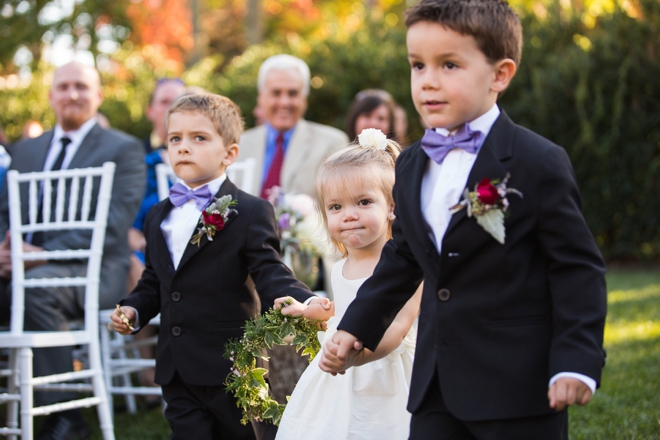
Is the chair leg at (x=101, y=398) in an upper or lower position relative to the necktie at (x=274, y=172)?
lower

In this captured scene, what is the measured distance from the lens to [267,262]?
9.14 feet

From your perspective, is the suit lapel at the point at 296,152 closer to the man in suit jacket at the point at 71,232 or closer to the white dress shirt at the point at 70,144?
the man in suit jacket at the point at 71,232

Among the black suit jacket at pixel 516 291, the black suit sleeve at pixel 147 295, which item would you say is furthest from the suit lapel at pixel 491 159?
the black suit sleeve at pixel 147 295

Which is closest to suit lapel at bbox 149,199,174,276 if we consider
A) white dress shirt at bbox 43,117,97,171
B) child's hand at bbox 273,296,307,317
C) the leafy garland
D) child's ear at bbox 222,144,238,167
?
child's ear at bbox 222,144,238,167

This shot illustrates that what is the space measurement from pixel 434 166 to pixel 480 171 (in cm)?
18

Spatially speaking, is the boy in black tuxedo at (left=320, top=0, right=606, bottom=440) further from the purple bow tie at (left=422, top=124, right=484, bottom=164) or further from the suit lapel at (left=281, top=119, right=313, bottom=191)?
the suit lapel at (left=281, top=119, right=313, bottom=191)

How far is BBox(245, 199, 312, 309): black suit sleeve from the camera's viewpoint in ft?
8.78

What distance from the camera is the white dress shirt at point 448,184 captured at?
1967 millimetres

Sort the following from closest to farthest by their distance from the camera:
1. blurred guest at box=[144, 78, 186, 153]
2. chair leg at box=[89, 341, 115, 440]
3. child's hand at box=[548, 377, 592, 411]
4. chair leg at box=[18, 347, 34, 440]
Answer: child's hand at box=[548, 377, 592, 411], chair leg at box=[18, 347, 34, 440], chair leg at box=[89, 341, 115, 440], blurred guest at box=[144, 78, 186, 153]

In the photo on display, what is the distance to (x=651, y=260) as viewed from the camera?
33.2 feet

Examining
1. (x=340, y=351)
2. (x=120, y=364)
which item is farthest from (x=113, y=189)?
(x=340, y=351)

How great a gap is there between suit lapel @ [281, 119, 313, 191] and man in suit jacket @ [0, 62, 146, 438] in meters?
1.06

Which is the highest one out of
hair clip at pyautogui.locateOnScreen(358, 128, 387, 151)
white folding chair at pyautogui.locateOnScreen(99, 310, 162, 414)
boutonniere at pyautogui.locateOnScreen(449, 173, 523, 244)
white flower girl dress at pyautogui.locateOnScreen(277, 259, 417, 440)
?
hair clip at pyautogui.locateOnScreen(358, 128, 387, 151)

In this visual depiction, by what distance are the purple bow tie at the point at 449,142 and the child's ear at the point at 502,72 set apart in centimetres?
13
